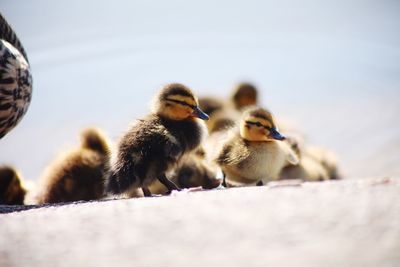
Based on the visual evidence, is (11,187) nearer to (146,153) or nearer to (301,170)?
(146,153)

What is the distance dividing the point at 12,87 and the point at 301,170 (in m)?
1.87

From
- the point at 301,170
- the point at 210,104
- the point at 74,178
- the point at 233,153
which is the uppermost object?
the point at 233,153

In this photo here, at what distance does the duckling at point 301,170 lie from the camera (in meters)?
3.38

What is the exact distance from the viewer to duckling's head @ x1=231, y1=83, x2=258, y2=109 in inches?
213

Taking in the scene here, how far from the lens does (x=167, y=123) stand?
271 cm

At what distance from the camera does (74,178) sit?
10.5 feet

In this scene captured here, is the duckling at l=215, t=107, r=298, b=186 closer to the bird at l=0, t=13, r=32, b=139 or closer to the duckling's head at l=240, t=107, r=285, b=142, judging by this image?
the duckling's head at l=240, t=107, r=285, b=142

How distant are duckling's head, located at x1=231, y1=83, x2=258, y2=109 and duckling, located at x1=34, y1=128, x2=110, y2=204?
2.30 metres

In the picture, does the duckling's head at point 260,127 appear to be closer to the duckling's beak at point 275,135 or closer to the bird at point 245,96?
the duckling's beak at point 275,135

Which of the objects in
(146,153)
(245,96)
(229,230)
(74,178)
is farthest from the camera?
(245,96)

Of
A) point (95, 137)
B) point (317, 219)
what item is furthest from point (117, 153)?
point (317, 219)

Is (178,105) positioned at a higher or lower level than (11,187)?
higher

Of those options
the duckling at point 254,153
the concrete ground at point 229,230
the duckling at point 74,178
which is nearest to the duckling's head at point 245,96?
the duckling at point 74,178

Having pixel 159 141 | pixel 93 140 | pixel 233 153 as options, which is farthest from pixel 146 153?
pixel 93 140
